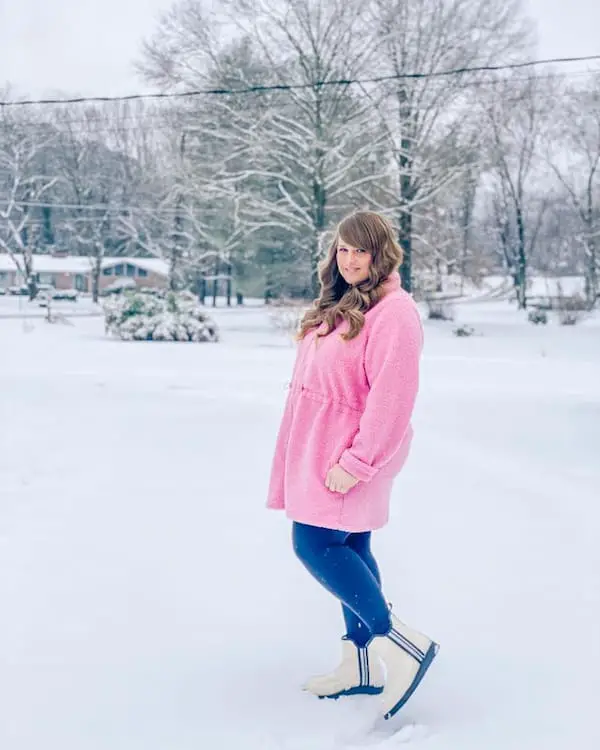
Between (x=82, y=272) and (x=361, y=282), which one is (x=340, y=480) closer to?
(x=361, y=282)

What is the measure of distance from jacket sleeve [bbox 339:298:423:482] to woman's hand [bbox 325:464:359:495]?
1 cm

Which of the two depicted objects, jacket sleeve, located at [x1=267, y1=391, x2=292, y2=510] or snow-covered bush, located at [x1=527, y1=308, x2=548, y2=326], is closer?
jacket sleeve, located at [x1=267, y1=391, x2=292, y2=510]

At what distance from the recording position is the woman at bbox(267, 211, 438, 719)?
6.62ft

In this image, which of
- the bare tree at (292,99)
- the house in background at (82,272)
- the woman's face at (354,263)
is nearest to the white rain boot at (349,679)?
the woman's face at (354,263)

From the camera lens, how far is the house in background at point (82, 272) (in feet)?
72.9

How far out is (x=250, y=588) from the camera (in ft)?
10.4

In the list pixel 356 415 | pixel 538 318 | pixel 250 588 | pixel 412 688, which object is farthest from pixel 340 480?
pixel 538 318

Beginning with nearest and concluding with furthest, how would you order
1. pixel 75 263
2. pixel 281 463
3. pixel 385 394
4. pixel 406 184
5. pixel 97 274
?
pixel 385 394 → pixel 281 463 → pixel 406 184 → pixel 75 263 → pixel 97 274

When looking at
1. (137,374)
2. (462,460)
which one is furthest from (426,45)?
(462,460)

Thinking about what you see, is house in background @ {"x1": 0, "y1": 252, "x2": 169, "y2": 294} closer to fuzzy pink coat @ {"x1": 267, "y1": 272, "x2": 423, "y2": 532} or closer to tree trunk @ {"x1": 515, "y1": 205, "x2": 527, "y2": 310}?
tree trunk @ {"x1": 515, "y1": 205, "x2": 527, "y2": 310}

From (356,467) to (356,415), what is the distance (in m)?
0.15

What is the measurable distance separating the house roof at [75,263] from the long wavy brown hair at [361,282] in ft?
65.1

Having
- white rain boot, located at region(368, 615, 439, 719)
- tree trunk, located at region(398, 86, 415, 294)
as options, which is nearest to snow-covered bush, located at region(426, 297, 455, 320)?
tree trunk, located at region(398, 86, 415, 294)

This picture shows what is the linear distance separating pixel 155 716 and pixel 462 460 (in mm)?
3663
